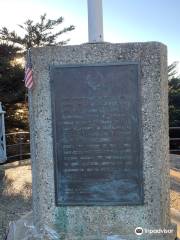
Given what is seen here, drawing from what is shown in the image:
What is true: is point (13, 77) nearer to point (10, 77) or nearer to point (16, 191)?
point (10, 77)

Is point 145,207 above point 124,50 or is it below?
below

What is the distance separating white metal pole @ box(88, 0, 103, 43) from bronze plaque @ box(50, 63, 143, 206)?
382mm

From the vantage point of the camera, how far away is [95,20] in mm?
4605

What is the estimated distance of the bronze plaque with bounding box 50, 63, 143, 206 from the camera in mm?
4367

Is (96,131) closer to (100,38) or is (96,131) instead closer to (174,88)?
(100,38)

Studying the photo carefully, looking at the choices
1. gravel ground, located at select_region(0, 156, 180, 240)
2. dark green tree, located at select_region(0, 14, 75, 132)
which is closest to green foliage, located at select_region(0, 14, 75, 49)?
dark green tree, located at select_region(0, 14, 75, 132)

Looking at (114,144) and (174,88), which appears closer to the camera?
(114,144)

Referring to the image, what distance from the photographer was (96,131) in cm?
441

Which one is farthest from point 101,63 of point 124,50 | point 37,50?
A: point 37,50

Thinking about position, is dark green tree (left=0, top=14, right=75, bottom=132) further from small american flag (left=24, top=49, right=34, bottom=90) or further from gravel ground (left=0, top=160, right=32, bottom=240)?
small american flag (left=24, top=49, right=34, bottom=90)

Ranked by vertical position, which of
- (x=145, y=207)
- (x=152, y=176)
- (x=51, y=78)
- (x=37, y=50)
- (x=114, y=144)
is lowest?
(x=145, y=207)

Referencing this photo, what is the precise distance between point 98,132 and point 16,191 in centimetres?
447

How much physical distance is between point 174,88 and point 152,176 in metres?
27.7

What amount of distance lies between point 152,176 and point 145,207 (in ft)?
1.03
